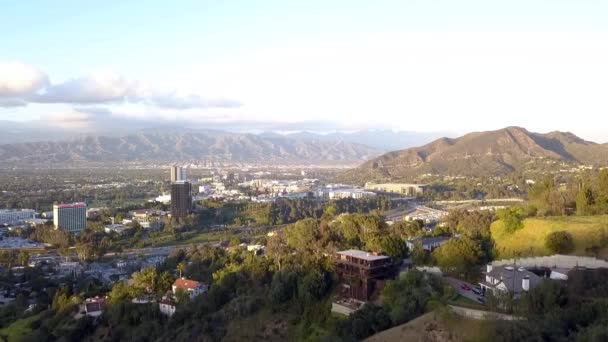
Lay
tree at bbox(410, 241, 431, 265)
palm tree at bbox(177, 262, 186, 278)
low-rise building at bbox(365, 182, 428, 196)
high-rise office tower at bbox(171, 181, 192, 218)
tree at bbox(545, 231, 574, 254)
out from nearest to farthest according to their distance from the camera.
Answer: tree at bbox(545, 231, 574, 254), tree at bbox(410, 241, 431, 265), palm tree at bbox(177, 262, 186, 278), high-rise office tower at bbox(171, 181, 192, 218), low-rise building at bbox(365, 182, 428, 196)

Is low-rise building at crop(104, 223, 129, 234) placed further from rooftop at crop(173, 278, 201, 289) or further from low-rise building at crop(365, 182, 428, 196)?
low-rise building at crop(365, 182, 428, 196)

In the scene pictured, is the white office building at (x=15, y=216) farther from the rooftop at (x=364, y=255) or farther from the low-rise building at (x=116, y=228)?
the rooftop at (x=364, y=255)

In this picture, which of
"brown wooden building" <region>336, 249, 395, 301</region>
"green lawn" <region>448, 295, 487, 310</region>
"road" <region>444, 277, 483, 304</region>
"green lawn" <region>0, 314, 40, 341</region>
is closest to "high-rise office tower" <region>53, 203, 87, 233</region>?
"green lawn" <region>0, 314, 40, 341</region>

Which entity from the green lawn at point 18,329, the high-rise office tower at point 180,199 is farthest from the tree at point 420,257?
the high-rise office tower at point 180,199

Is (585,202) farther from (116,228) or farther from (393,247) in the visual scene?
(116,228)

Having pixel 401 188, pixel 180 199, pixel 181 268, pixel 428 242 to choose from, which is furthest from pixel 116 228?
pixel 401 188

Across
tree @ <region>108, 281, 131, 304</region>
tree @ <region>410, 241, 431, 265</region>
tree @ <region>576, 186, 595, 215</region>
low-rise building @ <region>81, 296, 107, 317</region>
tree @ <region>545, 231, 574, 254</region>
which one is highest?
tree @ <region>576, 186, 595, 215</region>

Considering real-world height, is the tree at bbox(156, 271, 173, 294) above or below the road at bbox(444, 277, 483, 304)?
below
